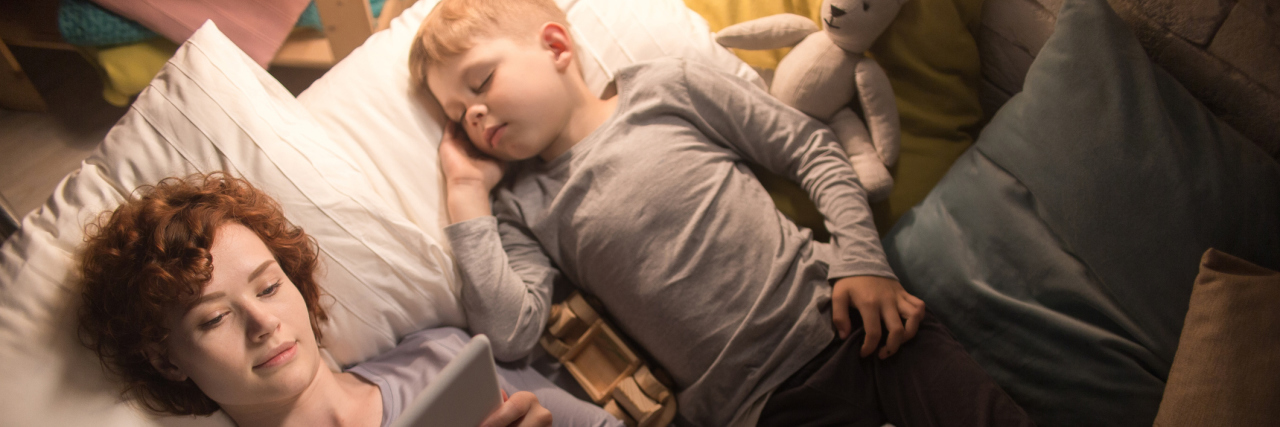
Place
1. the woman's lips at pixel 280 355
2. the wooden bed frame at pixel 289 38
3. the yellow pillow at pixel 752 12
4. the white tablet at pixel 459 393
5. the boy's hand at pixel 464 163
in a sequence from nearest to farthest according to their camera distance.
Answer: the white tablet at pixel 459 393, the woman's lips at pixel 280 355, the wooden bed frame at pixel 289 38, the boy's hand at pixel 464 163, the yellow pillow at pixel 752 12

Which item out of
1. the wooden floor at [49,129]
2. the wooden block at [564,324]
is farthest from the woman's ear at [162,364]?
the wooden block at [564,324]

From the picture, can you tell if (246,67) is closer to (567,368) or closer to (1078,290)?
(567,368)

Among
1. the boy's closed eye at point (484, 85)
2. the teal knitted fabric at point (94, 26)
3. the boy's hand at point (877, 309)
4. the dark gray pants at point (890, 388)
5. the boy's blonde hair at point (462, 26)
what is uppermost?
the teal knitted fabric at point (94, 26)

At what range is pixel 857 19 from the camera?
881 millimetres

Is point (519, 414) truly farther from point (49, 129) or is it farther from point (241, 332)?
point (49, 129)

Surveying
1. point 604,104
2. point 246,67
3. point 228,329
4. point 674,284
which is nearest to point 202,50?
point 246,67

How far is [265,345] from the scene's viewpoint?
23.4 inches

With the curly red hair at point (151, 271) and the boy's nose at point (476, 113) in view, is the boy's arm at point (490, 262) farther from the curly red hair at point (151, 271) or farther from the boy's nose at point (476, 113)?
the curly red hair at point (151, 271)

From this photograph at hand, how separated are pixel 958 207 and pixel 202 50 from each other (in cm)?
99

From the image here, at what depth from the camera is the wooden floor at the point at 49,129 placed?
27.3 inches

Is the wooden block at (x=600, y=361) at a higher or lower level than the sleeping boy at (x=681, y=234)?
lower

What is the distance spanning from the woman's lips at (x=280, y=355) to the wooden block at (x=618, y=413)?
16.9 inches

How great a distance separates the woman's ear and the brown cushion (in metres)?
0.95

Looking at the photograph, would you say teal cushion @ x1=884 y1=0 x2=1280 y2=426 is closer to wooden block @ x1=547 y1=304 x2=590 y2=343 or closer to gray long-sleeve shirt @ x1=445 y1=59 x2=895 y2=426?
gray long-sleeve shirt @ x1=445 y1=59 x2=895 y2=426
